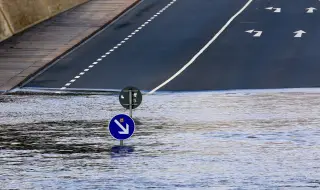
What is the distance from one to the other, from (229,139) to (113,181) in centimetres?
1017

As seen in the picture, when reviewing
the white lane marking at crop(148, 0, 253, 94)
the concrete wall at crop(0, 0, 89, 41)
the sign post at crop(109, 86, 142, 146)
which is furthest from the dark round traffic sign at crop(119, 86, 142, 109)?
the concrete wall at crop(0, 0, 89, 41)

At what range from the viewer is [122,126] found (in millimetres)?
37094

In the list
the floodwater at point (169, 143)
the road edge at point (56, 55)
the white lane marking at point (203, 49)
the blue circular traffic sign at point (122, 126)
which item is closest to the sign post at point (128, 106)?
the blue circular traffic sign at point (122, 126)

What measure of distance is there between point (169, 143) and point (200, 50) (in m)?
32.8

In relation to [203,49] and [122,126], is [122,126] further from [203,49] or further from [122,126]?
[203,49]

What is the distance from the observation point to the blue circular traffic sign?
36.7m

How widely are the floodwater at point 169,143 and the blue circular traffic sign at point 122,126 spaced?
67 centimetres

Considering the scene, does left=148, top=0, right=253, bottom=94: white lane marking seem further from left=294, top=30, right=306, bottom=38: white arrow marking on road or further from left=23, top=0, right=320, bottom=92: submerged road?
left=294, top=30, right=306, bottom=38: white arrow marking on road

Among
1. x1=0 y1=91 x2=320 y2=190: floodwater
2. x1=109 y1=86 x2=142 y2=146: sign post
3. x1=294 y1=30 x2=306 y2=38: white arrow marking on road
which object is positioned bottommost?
x1=294 y1=30 x2=306 y2=38: white arrow marking on road

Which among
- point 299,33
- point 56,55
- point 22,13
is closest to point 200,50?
point 299,33

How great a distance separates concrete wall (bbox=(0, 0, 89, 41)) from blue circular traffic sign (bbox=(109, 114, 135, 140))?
40.9 metres

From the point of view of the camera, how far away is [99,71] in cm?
6644

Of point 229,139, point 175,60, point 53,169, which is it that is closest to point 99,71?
point 175,60

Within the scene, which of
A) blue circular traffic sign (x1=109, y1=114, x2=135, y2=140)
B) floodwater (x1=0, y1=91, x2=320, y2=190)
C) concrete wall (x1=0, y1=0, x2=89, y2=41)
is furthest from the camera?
concrete wall (x1=0, y1=0, x2=89, y2=41)
